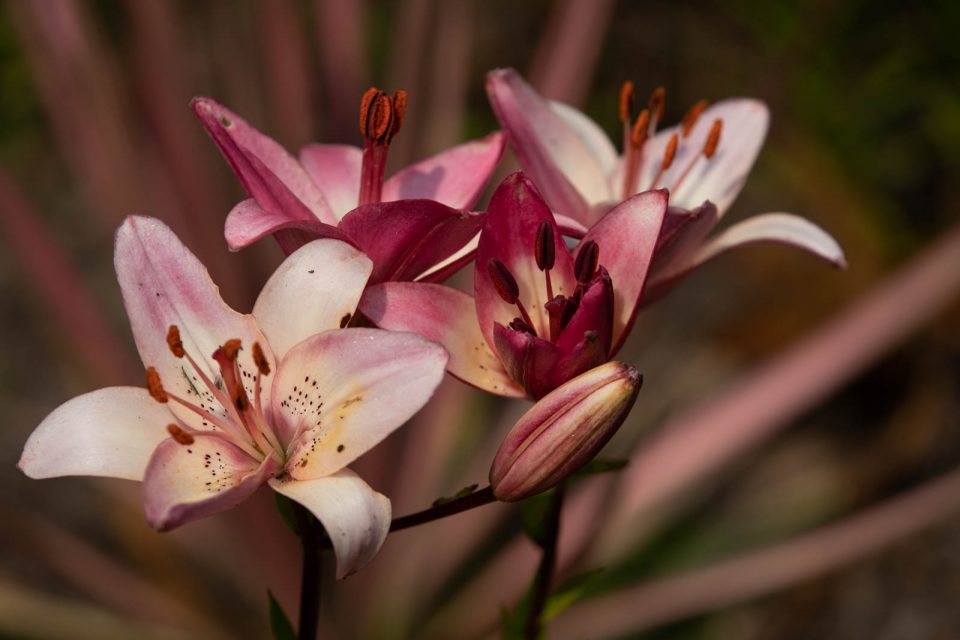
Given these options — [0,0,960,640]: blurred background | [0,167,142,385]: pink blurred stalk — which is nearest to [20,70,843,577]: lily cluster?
[0,0,960,640]: blurred background

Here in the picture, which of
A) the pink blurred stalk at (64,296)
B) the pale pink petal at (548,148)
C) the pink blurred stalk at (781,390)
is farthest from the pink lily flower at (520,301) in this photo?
the pink blurred stalk at (64,296)

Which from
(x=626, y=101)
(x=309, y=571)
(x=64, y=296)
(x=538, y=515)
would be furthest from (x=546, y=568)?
(x=64, y=296)

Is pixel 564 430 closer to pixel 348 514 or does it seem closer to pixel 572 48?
pixel 348 514

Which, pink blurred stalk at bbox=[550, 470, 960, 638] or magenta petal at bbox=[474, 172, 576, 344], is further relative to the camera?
pink blurred stalk at bbox=[550, 470, 960, 638]

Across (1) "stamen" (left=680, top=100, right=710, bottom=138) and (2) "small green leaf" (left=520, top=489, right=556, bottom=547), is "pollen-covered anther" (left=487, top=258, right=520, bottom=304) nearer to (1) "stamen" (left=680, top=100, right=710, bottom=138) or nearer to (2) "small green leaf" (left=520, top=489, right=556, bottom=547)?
(2) "small green leaf" (left=520, top=489, right=556, bottom=547)

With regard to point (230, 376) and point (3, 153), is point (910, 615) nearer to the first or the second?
point (230, 376)

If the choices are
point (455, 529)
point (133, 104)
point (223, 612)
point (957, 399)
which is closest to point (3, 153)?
point (133, 104)

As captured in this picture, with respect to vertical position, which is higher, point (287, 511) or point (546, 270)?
point (546, 270)
